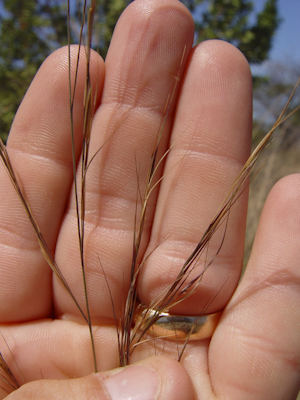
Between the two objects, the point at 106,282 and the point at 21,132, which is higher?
the point at 21,132

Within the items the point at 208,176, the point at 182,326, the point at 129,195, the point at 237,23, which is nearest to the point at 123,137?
the point at 129,195

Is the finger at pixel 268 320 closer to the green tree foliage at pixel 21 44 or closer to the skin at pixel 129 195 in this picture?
the skin at pixel 129 195

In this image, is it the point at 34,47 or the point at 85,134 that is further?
the point at 34,47

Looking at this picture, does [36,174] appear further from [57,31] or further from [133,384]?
[57,31]

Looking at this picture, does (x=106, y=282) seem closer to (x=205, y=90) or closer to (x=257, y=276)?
(x=257, y=276)

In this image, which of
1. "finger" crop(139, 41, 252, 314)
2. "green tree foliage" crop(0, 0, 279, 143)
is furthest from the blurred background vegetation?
"finger" crop(139, 41, 252, 314)

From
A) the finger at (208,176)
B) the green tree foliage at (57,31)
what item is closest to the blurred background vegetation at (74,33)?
the green tree foliage at (57,31)

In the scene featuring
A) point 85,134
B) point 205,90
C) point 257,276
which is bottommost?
point 257,276

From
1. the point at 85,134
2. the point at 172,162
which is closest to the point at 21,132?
the point at 85,134
